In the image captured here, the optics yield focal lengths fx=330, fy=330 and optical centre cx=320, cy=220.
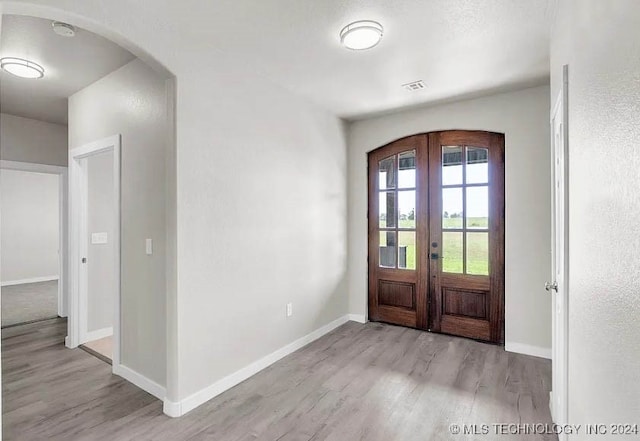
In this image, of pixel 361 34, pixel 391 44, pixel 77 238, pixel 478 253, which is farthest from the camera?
pixel 478 253

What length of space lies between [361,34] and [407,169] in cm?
211

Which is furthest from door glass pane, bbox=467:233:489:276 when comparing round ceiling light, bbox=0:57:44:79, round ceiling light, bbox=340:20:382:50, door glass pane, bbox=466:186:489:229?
round ceiling light, bbox=0:57:44:79

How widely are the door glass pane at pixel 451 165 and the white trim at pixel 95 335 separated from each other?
14.2 feet

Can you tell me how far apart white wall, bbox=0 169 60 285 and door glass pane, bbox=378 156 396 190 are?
299 inches

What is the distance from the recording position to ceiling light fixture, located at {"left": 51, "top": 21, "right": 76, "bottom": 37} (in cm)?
224

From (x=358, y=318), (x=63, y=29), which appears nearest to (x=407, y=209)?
(x=358, y=318)

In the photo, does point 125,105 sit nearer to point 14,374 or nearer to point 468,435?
point 14,374

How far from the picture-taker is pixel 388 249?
167 inches

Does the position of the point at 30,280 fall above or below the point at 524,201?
below

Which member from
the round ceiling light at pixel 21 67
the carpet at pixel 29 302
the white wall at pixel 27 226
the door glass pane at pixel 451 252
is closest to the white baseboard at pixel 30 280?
the white wall at pixel 27 226

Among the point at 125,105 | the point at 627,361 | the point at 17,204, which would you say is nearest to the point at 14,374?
the point at 125,105

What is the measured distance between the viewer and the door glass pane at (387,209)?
420 cm

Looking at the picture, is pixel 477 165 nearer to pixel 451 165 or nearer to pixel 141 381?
pixel 451 165

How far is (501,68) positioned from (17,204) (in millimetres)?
9198
